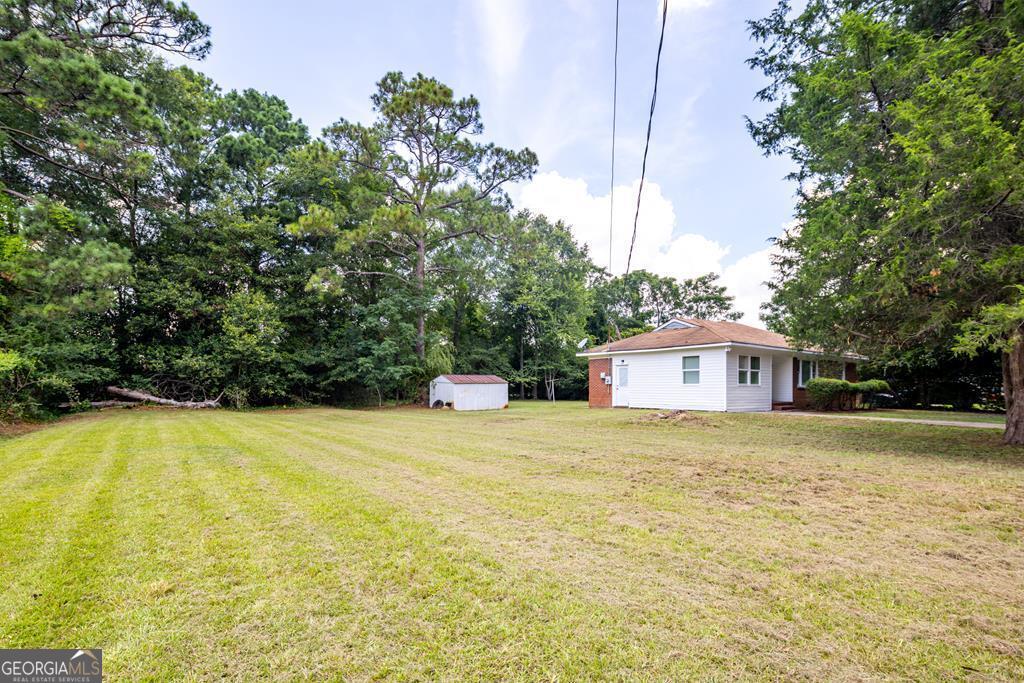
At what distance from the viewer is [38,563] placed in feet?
9.48

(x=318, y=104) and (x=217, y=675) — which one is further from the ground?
(x=318, y=104)

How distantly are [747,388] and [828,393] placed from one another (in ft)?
9.34

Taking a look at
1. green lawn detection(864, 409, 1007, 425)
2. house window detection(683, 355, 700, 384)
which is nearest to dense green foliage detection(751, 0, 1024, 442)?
green lawn detection(864, 409, 1007, 425)

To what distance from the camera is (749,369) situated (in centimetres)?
1586

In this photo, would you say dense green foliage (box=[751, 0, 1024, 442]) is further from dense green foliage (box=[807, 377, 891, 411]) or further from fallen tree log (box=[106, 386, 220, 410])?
fallen tree log (box=[106, 386, 220, 410])

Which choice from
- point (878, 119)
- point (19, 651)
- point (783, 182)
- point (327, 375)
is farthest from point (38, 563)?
point (327, 375)

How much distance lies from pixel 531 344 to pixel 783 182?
62.2ft

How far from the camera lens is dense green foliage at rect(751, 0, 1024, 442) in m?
6.07

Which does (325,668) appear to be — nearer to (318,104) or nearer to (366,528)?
(366,528)

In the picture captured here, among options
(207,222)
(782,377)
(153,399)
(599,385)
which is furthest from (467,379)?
(782,377)

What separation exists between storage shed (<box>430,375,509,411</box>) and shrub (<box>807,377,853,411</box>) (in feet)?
39.7

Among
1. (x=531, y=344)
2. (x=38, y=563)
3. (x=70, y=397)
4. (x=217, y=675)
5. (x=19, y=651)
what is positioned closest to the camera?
(x=217, y=675)

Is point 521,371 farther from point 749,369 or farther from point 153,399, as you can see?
point 153,399

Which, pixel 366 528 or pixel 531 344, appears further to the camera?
pixel 531 344
